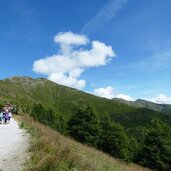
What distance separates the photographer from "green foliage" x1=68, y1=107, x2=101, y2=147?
5058 centimetres

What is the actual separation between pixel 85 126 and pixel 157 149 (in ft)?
39.1

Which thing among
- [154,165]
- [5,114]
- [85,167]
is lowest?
[154,165]

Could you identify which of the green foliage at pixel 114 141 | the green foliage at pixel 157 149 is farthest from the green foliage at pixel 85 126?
the green foliage at pixel 157 149

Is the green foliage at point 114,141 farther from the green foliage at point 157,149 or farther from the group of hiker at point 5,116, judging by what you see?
the group of hiker at point 5,116

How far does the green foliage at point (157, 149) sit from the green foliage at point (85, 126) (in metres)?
7.87

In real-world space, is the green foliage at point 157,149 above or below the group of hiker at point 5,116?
below

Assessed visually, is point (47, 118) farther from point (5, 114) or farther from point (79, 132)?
point (5, 114)

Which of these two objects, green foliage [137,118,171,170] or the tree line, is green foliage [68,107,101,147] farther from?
green foliage [137,118,171,170]

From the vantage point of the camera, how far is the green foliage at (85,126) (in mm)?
50575

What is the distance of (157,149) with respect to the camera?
4975cm

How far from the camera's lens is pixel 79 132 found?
50969 mm

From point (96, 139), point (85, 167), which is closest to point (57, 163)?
point (85, 167)

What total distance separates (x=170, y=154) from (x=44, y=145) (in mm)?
38870

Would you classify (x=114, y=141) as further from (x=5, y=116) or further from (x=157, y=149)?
(x=5, y=116)
